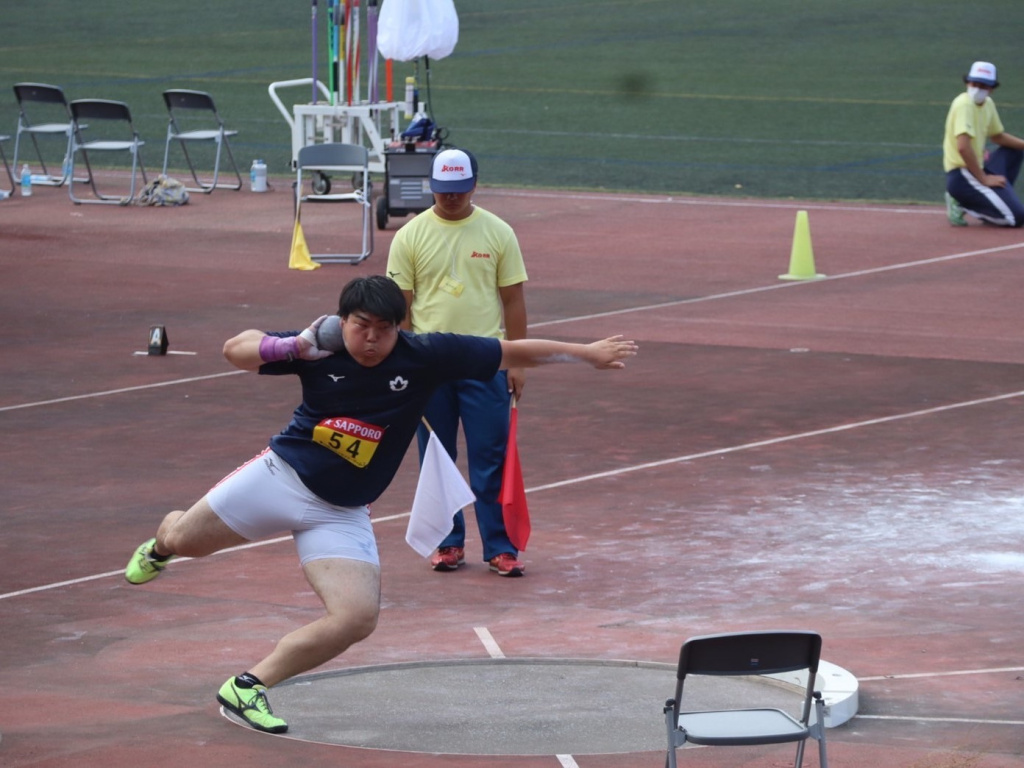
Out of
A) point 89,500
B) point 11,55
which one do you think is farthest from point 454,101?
point 89,500

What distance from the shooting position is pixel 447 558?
377 inches

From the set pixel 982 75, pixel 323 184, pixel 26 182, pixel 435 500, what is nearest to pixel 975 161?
pixel 982 75

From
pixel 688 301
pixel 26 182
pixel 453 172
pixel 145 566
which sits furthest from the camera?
pixel 26 182

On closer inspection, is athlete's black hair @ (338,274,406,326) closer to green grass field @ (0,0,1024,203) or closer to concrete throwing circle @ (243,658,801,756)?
concrete throwing circle @ (243,658,801,756)

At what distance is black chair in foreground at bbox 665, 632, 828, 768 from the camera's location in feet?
18.0

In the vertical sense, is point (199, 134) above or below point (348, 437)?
below

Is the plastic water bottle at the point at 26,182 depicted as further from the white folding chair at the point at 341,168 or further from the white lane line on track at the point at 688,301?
the white lane line on track at the point at 688,301

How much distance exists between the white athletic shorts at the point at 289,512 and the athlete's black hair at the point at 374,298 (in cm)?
69

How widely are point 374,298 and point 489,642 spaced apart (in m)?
2.02

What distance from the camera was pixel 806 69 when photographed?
4138cm

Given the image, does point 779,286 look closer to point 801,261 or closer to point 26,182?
point 801,261

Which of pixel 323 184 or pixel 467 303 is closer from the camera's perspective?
pixel 467 303

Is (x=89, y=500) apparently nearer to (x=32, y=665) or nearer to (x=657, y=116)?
(x=32, y=665)

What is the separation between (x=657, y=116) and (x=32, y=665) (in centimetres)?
2770
